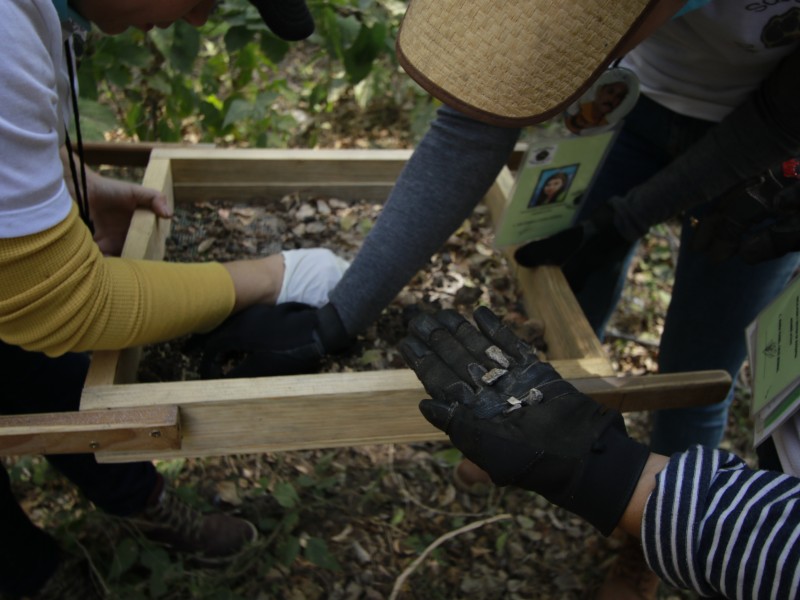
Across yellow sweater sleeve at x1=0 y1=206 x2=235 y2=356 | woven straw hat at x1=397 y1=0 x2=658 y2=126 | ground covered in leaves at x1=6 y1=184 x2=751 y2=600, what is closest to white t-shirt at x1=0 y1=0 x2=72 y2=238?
yellow sweater sleeve at x1=0 y1=206 x2=235 y2=356

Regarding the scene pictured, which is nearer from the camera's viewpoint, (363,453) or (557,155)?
(557,155)

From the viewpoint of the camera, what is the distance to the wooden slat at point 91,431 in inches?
36.3

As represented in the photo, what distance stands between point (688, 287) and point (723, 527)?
794 millimetres

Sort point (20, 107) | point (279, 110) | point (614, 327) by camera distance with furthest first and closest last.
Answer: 1. point (279, 110)
2. point (614, 327)
3. point (20, 107)

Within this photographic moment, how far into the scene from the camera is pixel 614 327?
2.41 meters

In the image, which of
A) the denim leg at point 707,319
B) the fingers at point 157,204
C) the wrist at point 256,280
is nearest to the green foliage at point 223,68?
the fingers at point 157,204

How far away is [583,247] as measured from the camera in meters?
1.39

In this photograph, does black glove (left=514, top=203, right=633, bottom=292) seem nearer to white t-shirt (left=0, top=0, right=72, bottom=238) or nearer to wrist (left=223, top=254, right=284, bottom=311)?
wrist (left=223, top=254, right=284, bottom=311)

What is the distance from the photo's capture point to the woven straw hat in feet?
2.42

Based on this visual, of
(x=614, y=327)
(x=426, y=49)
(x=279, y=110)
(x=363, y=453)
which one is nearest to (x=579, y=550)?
(x=363, y=453)

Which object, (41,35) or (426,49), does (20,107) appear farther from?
(426,49)

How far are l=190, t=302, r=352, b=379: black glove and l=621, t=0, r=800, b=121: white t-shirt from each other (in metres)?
0.77

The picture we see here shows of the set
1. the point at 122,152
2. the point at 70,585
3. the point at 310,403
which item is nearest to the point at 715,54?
the point at 310,403

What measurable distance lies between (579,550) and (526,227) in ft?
3.05
